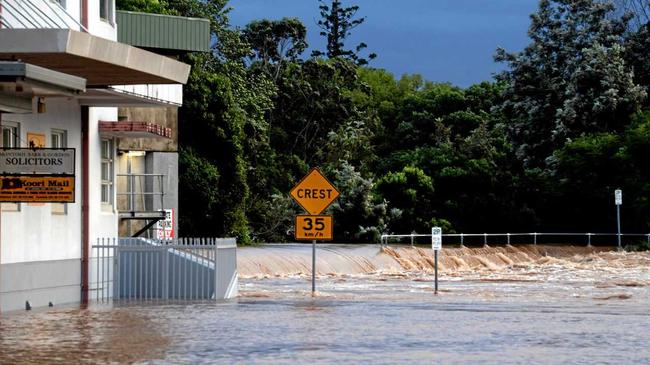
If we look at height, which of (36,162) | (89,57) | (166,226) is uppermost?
(89,57)

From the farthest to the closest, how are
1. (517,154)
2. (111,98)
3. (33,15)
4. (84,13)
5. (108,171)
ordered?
(517,154), (108,171), (84,13), (111,98), (33,15)

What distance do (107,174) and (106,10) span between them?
12.0 ft

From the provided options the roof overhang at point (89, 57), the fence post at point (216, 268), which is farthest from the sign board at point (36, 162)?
the fence post at point (216, 268)

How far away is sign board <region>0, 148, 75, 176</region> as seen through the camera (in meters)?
25.2

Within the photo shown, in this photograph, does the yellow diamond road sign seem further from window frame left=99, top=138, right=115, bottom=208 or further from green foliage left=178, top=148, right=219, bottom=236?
green foliage left=178, top=148, right=219, bottom=236

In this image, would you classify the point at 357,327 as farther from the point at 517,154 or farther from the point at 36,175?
the point at 517,154

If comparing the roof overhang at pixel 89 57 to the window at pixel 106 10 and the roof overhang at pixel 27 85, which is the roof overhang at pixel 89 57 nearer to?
the roof overhang at pixel 27 85

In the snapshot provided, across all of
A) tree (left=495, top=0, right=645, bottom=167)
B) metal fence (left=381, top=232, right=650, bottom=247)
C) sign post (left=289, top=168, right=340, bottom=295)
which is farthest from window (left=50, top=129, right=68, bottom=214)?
tree (left=495, top=0, right=645, bottom=167)

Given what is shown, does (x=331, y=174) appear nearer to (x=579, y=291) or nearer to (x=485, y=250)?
(x=485, y=250)

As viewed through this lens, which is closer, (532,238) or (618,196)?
(618,196)

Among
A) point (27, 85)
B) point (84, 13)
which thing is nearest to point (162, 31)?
point (84, 13)

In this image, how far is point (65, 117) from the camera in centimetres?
2950

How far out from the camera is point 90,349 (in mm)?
18734

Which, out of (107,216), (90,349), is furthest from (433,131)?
(90,349)
